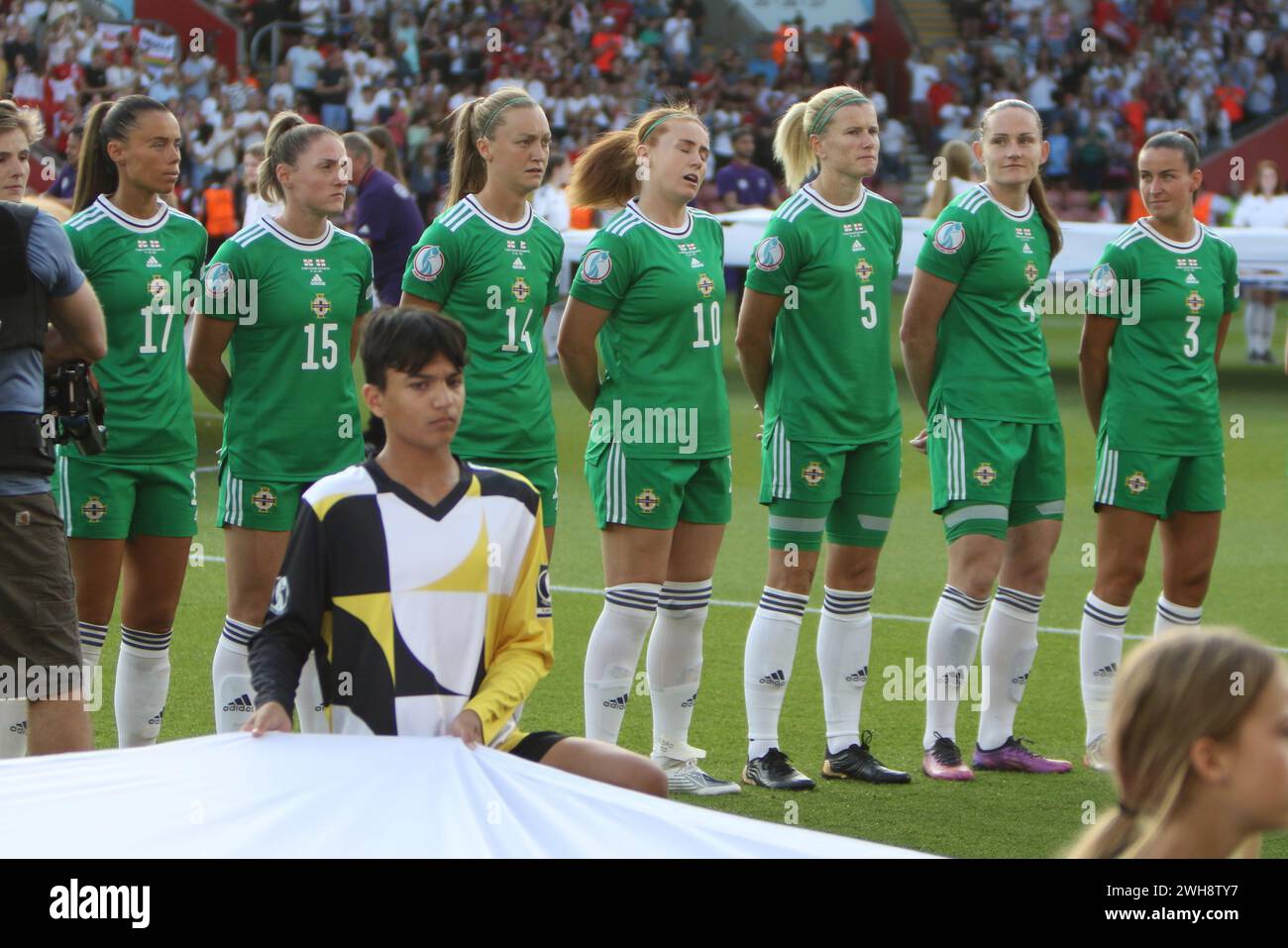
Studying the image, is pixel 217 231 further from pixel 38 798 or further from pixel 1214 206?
pixel 38 798

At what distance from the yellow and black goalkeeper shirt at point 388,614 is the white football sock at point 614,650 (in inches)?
81.3

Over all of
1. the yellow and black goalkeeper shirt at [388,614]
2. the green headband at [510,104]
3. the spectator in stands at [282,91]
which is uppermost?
the spectator in stands at [282,91]

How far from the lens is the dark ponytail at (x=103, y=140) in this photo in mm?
5391

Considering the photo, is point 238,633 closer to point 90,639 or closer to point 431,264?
point 90,639

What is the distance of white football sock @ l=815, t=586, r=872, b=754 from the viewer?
234 inches

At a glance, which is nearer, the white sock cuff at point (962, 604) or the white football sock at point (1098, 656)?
the white sock cuff at point (962, 604)

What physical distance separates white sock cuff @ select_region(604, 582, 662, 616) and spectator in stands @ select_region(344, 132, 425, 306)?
4733 millimetres

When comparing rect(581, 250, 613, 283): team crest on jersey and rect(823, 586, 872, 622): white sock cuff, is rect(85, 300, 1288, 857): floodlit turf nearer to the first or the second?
rect(823, 586, 872, 622): white sock cuff

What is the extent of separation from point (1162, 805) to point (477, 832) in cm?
111

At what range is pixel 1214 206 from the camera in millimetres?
22391

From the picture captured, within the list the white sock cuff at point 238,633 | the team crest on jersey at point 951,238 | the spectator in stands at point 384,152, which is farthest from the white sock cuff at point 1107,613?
the spectator in stands at point 384,152

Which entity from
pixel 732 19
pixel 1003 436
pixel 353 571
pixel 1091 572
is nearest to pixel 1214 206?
pixel 732 19

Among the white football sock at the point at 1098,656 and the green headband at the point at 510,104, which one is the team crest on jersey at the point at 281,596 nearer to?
the green headband at the point at 510,104

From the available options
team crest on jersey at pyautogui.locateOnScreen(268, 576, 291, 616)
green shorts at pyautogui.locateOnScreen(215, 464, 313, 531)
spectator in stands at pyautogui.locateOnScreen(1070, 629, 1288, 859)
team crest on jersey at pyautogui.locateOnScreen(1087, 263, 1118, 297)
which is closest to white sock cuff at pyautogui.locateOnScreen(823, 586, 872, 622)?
team crest on jersey at pyautogui.locateOnScreen(1087, 263, 1118, 297)
